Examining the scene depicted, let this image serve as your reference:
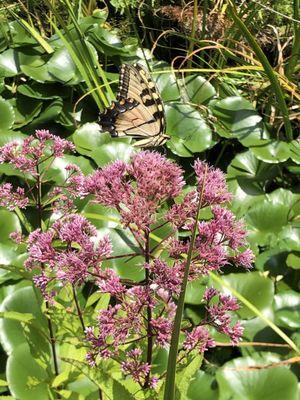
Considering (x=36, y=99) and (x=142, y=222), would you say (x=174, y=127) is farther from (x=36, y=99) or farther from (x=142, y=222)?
(x=142, y=222)

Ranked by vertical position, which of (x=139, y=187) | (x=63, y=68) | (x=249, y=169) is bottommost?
(x=249, y=169)

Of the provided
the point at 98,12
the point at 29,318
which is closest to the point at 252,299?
the point at 29,318

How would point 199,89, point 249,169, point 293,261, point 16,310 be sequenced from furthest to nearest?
point 199,89 → point 249,169 → point 293,261 → point 16,310

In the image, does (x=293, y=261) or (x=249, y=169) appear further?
(x=249, y=169)

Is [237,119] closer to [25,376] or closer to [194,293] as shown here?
[194,293]

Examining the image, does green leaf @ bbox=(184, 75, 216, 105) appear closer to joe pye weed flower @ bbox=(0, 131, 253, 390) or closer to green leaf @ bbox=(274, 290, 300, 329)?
green leaf @ bbox=(274, 290, 300, 329)

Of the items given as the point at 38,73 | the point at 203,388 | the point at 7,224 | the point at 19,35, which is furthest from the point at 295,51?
the point at 203,388

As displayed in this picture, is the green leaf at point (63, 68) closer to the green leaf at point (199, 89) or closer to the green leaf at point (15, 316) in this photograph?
the green leaf at point (199, 89)

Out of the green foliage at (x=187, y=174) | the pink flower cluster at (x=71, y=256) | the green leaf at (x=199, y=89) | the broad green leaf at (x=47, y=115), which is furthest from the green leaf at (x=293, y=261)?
the broad green leaf at (x=47, y=115)
